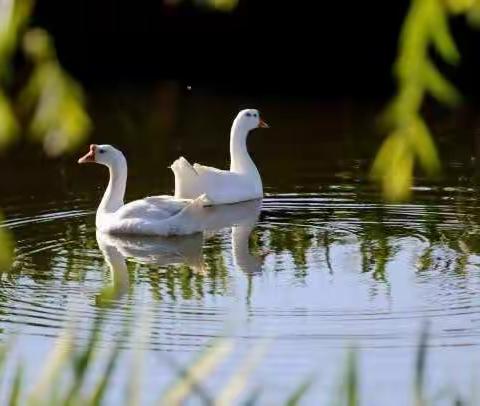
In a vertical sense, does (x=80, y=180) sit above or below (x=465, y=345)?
above

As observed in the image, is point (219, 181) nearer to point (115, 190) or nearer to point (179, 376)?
point (115, 190)

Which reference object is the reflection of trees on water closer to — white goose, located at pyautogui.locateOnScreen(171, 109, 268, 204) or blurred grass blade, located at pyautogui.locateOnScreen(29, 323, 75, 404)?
white goose, located at pyautogui.locateOnScreen(171, 109, 268, 204)

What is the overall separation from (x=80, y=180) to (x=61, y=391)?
35.4ft

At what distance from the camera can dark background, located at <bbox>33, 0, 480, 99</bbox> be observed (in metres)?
22.8

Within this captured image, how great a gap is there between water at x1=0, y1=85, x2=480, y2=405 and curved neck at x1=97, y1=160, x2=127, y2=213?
0.69 feet

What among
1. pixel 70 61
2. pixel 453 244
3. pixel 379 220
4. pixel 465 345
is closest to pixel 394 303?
pixel 465 345

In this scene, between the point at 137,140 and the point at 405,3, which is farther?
the point at 405,3

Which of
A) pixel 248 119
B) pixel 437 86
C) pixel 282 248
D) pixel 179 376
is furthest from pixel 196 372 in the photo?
pixel 248 119

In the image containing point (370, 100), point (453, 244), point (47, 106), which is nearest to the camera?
point (47, 106)

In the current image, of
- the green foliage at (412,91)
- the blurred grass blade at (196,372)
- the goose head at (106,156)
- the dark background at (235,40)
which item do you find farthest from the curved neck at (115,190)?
the dark background at (235,40)

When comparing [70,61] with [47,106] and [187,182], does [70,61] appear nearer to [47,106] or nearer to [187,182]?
[187,182]

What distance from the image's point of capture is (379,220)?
11.7 meters

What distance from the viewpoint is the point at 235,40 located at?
24.1m

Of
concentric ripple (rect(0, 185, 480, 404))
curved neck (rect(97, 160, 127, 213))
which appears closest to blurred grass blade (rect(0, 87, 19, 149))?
concentric ripple (rect(0, 185, 480, 404))
